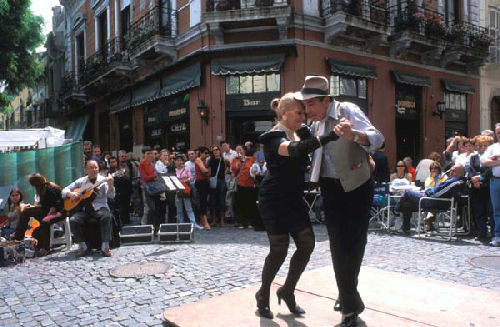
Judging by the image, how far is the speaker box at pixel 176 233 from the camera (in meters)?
7.69

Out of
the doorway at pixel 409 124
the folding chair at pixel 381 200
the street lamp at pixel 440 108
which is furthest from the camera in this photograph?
the street lamp at pixel 440 108

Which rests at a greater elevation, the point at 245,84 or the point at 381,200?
the point at 245,84

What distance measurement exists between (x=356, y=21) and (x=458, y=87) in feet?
22.3

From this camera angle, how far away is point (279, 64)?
42.7ft

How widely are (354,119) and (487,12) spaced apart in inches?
785

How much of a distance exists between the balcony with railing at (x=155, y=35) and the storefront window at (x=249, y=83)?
280 cm

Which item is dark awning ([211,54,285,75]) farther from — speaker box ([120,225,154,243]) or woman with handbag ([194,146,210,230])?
speaker box ([120,225,154,243])


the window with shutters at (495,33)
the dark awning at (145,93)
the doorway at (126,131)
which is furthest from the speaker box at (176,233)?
the window with shutters at (495,33)

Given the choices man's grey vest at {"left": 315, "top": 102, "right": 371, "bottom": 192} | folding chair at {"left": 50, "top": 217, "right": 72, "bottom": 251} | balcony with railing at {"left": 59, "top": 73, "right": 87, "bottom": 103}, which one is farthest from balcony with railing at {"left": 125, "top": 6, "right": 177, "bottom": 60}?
man's grey vest at {"left": 315, "top": 102, "right": 371, "bottom": 192}

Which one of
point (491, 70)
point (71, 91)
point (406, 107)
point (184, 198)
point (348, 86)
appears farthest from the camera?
point (71, 91)

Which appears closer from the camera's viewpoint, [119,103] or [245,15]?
[245,15]

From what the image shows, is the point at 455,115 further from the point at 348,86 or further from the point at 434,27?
the point at 348,86

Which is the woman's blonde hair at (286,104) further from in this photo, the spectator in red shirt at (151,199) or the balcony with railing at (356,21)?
the balcony with railing at (356,21)

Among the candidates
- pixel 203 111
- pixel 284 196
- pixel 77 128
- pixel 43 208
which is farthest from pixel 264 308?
pixel 77 128
